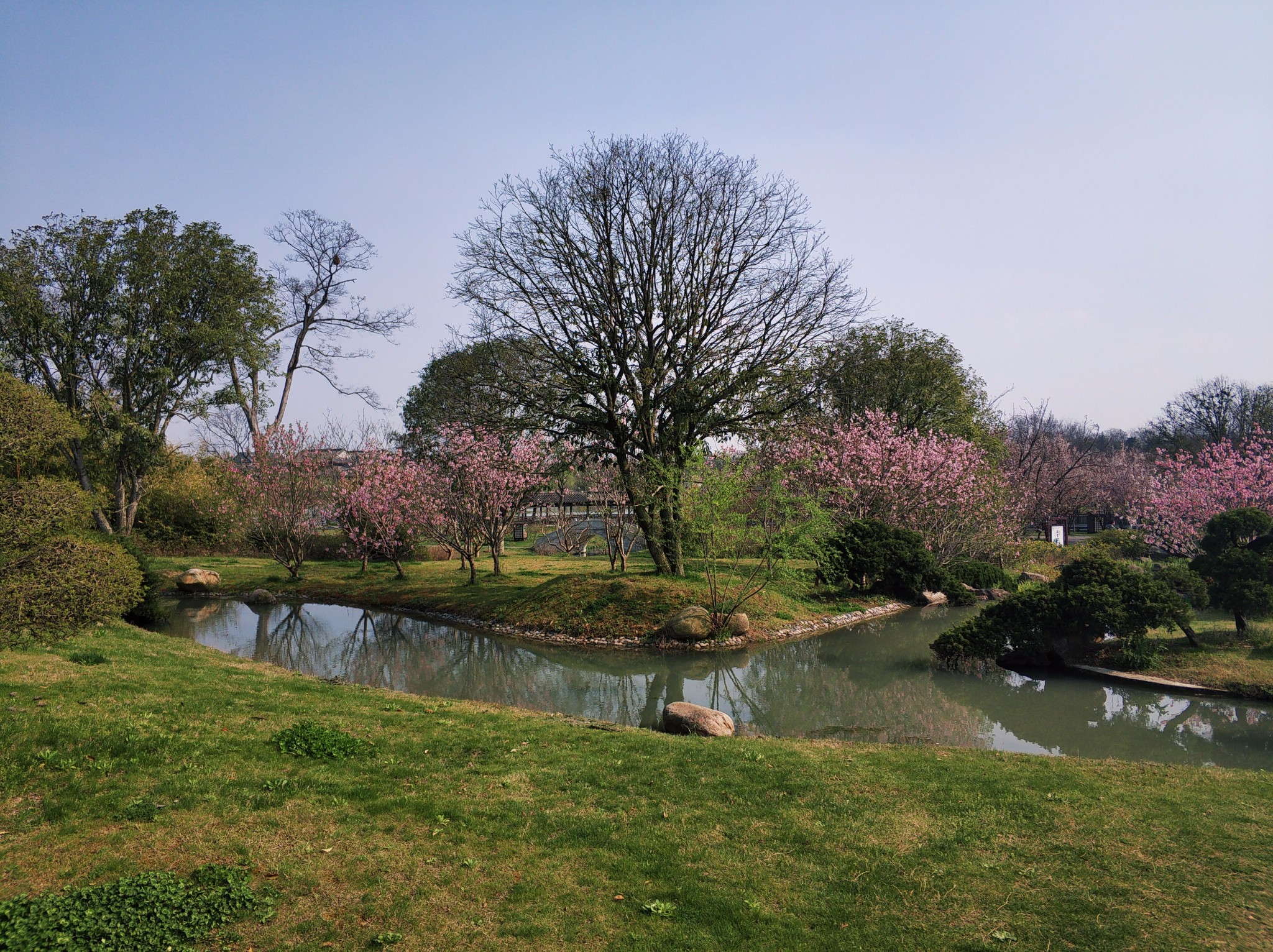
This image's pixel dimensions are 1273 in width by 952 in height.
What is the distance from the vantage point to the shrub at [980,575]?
985 inches

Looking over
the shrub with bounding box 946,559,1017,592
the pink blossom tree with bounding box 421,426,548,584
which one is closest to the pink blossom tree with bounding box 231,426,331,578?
the pink blossom tree with bounding box 421,426,548,584

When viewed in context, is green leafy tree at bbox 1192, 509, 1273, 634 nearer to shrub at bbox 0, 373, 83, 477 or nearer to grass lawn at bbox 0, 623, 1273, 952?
grass lawn at bbox 0, 623, 1273, 952

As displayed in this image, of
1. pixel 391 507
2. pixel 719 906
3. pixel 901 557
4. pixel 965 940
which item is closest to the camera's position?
pixel 965 940

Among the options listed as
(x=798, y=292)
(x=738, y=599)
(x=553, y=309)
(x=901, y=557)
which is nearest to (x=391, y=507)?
(x=553, y=309)

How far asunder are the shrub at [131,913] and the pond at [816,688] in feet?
25.9

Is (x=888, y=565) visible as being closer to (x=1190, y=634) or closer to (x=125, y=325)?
(x=1190, y=634)

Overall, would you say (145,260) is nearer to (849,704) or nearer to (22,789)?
(22,789)

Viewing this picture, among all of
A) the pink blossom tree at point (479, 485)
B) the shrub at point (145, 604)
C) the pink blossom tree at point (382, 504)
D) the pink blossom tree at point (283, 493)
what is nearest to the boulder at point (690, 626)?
the pink blossom tree at point (479, 485)

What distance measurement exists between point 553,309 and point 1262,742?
1812cm

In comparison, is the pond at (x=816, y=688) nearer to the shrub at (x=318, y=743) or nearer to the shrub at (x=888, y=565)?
the shrub at (x=888, y=565)

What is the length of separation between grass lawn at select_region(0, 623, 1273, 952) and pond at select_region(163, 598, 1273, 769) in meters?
2.74

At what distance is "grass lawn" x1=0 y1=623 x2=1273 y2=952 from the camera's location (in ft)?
14.8

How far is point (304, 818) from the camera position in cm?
569

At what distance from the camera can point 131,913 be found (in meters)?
4.11
